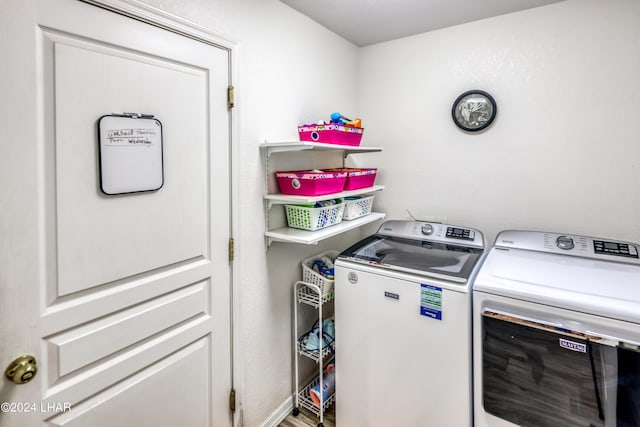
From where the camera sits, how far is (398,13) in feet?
6.66

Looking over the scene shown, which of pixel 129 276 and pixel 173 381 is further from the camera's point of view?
pixel 173 381

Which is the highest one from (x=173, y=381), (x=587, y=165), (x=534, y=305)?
(x=587, y=165)

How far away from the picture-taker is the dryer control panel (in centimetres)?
164

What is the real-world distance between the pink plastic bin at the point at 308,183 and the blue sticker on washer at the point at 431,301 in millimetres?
710

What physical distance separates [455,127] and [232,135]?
1.55 meters

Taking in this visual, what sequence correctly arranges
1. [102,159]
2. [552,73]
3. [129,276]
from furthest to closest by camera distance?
[552,73] → [129,276] → [102,159]

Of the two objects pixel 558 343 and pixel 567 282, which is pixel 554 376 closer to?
pixel 558 343

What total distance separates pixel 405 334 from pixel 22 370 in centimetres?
148

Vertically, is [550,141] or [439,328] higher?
[550,141]

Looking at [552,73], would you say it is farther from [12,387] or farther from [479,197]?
[12,387]

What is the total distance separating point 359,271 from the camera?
1.78 metres

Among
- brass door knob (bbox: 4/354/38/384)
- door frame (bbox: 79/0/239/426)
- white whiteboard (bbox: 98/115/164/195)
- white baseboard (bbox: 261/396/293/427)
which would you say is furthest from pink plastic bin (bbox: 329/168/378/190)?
brass door knob (bbox: 4/354/38/384)

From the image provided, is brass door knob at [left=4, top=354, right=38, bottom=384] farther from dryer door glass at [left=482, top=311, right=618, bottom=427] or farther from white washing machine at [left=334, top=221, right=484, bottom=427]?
dryer door glass at [left=482, top=311, right=618, bottom=427]

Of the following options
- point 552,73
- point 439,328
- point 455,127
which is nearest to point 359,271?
point 439,328
